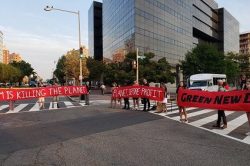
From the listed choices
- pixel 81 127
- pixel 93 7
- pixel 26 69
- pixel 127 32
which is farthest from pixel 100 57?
pixel 81 127

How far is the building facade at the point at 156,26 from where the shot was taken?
5577 centimetres

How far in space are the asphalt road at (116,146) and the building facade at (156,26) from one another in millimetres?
43569

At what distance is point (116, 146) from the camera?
341 inches

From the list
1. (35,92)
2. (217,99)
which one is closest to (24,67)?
(35,92)

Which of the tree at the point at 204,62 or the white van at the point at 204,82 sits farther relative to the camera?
the tree at the point at 204,62

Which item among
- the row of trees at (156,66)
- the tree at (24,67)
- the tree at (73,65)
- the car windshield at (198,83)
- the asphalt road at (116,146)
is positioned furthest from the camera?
the tree at (24,67)

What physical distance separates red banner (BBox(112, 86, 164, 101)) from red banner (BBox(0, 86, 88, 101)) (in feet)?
12.7

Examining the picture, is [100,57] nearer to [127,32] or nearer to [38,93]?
[127,32]

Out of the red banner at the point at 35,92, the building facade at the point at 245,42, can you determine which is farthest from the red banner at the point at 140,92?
the building facade at the point at 245,42

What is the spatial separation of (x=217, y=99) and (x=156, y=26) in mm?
48198

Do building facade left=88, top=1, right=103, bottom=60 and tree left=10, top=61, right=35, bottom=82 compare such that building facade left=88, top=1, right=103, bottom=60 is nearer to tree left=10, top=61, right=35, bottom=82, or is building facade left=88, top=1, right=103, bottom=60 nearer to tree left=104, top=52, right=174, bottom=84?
tree left=104, top=52, right=174, bottom=84

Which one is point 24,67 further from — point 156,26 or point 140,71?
point 140,71

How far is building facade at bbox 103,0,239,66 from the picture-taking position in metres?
55.8

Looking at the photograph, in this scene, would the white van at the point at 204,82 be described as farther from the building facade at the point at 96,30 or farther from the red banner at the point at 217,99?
the building facade at the point at 96,30
